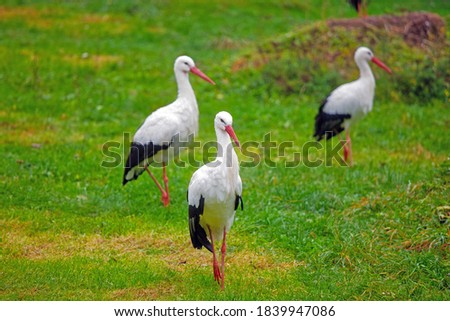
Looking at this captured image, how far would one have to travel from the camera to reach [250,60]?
41.5 ft

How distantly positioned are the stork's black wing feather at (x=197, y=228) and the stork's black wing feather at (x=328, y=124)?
159 inches

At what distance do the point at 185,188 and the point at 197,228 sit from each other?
2.25 metres

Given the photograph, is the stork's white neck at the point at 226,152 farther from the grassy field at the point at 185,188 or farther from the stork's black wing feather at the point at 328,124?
the stork's black wing feather at the point at 328,124

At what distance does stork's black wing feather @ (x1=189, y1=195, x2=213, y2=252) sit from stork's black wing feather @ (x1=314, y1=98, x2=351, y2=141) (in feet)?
13.2

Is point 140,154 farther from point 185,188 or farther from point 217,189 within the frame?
point 217,189

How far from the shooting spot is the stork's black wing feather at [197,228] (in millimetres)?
5332

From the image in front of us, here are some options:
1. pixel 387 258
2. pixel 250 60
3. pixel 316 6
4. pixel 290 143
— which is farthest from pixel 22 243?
pixel 316 6

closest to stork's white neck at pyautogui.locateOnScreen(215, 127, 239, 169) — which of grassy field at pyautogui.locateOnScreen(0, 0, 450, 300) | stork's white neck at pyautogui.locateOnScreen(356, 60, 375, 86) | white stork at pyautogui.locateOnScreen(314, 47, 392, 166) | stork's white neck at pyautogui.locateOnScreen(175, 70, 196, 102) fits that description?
grassy field at pyautogui.locateOnScreen(0, 0, 450, 300)

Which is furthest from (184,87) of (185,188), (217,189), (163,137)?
(217,189)

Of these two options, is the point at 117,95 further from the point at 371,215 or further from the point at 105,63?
the point at 371,215

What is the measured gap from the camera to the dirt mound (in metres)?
12.7

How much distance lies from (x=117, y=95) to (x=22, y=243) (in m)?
5.69

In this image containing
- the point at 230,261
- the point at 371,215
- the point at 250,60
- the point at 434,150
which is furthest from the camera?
the point at 250,60

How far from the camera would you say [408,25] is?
42.1ft
